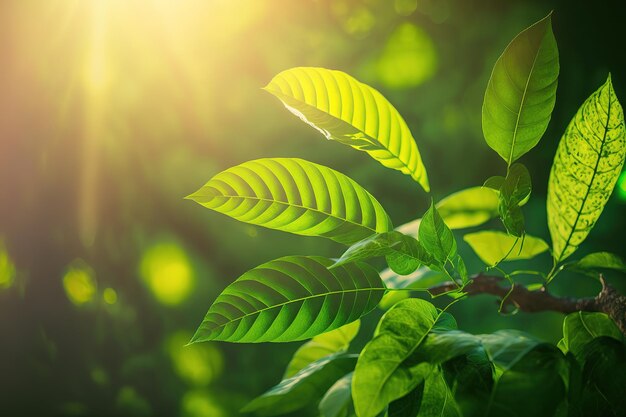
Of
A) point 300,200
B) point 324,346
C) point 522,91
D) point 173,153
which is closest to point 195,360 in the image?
point 173,153

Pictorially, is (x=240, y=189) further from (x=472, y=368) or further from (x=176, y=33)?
(x=176, y=33)

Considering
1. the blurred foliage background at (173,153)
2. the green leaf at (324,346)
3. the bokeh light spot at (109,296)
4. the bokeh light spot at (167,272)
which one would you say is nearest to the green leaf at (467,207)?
the green leaf at (324,346)

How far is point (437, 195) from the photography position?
109cm

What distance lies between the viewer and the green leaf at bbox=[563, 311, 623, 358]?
1.23ft

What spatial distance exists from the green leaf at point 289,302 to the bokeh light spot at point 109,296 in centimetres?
88

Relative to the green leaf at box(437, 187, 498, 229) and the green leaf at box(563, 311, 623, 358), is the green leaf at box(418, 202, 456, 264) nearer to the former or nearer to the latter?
the green leaf at box(563, 311, 623, 358)

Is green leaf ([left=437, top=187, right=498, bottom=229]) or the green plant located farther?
green leaf ([left=437, top=187, right=498, bottom=229])

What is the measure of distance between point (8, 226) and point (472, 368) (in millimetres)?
1178

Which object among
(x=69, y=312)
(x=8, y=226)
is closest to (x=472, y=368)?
(x=69, y=312)

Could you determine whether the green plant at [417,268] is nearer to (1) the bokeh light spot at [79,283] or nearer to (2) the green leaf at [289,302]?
(2) the green leaf at [289,302]

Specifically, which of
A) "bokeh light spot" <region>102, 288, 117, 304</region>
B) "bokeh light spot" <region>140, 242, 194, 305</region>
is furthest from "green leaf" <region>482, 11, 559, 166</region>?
"bokeh light spot" <region>102, 288, 117, 304</region>

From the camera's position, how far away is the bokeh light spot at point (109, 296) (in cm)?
119

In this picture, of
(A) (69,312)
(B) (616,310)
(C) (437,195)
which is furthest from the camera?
(A) (69,312)

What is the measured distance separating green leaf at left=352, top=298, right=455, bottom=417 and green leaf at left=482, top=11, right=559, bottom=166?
150 millimetres
